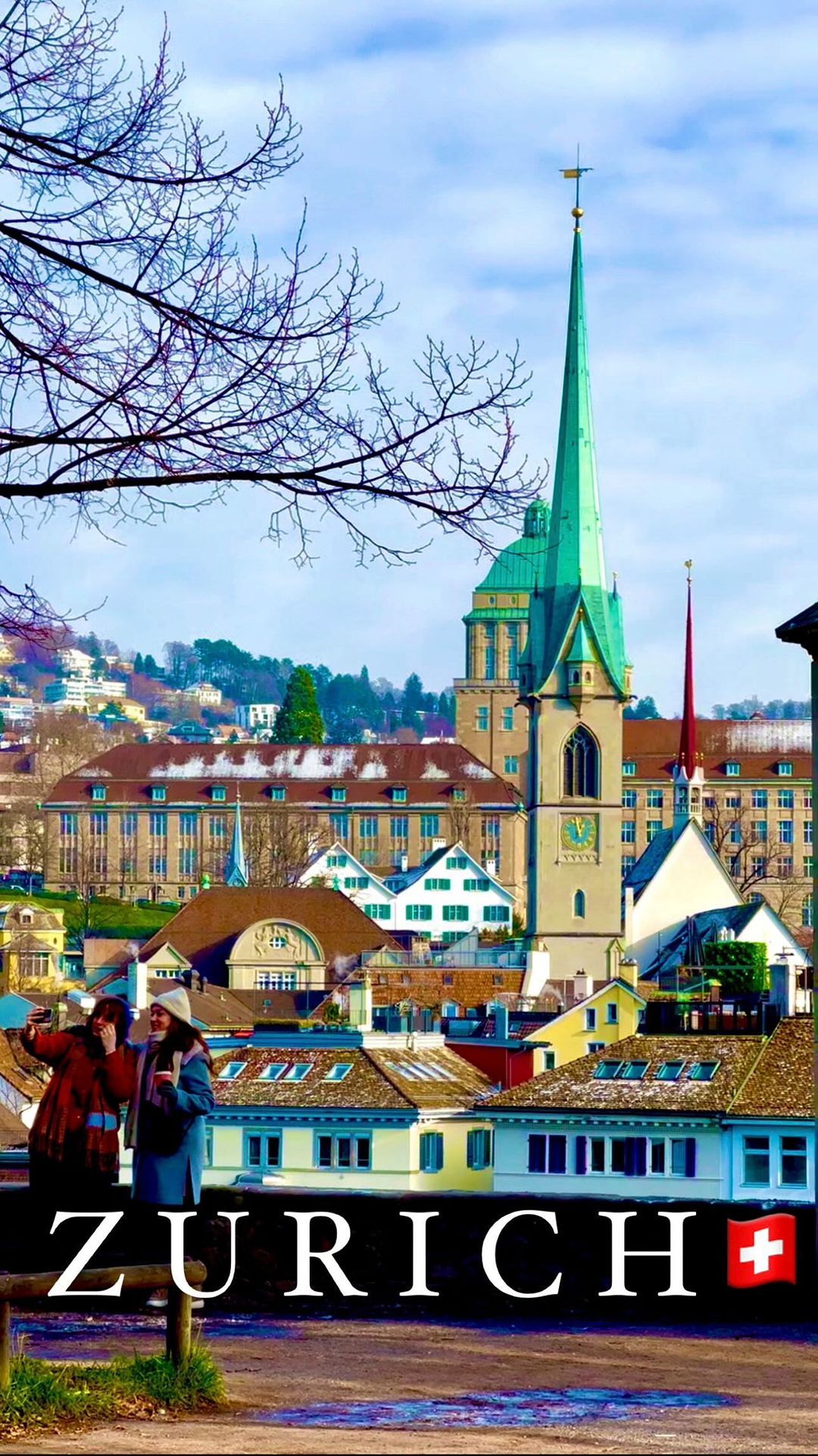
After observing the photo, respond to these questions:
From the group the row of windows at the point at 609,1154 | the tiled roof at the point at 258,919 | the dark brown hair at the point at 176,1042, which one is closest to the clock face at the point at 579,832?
the tiled roof at the point at 258,919

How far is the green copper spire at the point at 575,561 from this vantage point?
11031cm

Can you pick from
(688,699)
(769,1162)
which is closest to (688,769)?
(688,699)

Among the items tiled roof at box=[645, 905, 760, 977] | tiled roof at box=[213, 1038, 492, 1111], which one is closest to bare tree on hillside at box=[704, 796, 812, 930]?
tiled roof at box=[645, 905, 760, 977]

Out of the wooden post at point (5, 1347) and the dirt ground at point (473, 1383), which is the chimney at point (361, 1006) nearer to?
the dirt ground at point (473, 1383)

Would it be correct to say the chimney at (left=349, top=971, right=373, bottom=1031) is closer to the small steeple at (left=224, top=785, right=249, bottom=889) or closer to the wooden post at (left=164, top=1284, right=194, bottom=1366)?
the wooden post at (left=164, top=1284, right=194, bottom=1366)

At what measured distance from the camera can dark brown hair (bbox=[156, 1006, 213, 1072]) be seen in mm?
11297

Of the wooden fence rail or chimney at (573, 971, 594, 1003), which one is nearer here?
the wooden fence rail

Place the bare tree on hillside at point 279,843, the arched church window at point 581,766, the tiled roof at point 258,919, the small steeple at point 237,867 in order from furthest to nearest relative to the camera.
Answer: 1. the bare tree on hillside at point 279,843
2. the small steeple at point 237,867
3. the tiled roof at point 258,919
4. the arched church window at point 581,766

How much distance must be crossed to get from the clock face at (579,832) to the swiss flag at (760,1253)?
9633cm

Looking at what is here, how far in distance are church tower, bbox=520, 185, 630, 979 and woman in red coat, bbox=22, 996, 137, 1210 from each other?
95.7m

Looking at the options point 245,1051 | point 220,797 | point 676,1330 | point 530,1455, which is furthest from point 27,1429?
point 220,797

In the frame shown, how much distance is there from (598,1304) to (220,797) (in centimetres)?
16258

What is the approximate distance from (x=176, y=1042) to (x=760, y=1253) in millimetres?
3149

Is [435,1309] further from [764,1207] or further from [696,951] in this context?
[696,951]
